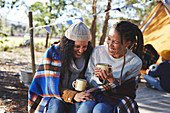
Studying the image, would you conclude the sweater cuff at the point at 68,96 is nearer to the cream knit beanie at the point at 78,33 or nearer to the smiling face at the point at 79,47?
the smiling face at the point at 79,47

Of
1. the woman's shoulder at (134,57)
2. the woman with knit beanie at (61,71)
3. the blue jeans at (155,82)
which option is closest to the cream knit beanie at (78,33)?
the woman with knit beanie at (61,71)

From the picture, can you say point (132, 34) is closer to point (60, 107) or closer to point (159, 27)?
point (60, 107)

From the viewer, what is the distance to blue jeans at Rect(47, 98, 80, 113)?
7.20 ft

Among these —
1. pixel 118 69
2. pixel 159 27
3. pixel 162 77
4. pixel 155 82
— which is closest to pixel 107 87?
pixel 118 69

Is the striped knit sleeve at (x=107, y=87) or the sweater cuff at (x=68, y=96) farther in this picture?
the striped knit sleeve at (x=107, y=87)

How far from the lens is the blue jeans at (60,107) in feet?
7.20

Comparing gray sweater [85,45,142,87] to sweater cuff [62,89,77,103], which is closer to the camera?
sweater cuff [62,89,77,103]

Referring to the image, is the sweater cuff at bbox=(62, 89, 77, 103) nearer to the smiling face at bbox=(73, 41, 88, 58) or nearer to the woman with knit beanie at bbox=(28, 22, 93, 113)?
the woman with knit beanie at bbox=(28, 22, 93, 113)

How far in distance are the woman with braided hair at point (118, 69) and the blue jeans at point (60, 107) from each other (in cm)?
17

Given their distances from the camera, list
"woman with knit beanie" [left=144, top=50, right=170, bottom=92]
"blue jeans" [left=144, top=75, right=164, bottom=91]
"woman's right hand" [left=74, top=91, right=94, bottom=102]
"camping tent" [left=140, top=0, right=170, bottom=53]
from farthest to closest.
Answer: "camping tent" [left=140, top=0, right=170, bottom=53] → "blue jeans" [left=144, top=75, right=164, bottom=91] → "woman with knit beanie" [left=144, top=50, right=170, bottom=92] → "woman's right hand" [left=74, top=91, right=94, bottom=102]

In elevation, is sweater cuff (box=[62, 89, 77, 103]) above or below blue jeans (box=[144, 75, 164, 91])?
above

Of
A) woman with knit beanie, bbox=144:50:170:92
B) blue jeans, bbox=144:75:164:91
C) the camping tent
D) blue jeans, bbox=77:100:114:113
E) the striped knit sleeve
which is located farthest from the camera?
the camping tent

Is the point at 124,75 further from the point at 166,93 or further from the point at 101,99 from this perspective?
the point at 166,93

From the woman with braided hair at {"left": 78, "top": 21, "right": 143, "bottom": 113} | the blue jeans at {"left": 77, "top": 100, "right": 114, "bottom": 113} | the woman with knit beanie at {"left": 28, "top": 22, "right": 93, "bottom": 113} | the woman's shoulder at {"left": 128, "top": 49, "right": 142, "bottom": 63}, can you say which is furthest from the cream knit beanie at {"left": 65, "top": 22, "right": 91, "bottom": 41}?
the blue jeans at {"left": 77, "top": 100, "right": 114, "bottom": 113}
